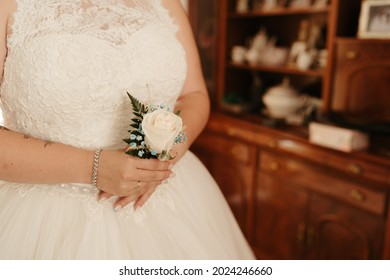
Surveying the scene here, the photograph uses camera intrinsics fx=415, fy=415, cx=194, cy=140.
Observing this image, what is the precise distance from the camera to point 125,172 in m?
0.91

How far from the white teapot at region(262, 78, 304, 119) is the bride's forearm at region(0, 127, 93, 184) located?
1.80 metres

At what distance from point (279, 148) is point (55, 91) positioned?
64.4 inches

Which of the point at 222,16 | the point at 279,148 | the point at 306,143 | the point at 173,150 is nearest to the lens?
the point at 173,150

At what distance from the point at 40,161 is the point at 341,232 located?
168 centimetres

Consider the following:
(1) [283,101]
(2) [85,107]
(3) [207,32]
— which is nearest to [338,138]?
(1) [283,101]

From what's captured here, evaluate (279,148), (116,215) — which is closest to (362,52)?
(279,148)

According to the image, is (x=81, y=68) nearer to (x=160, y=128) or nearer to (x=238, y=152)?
(x=160, y=128)

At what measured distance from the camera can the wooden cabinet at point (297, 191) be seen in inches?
77.5

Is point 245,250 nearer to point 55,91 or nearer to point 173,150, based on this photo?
point 173,150

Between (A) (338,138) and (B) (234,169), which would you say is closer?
(A) (338,138)

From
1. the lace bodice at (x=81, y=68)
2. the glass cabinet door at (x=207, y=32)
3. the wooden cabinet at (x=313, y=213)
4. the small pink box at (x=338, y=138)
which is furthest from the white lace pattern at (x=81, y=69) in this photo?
the glass cabinet door at (x=207, y=32)

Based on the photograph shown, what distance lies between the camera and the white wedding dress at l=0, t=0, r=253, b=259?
3.16 feet

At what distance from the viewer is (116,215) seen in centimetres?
104

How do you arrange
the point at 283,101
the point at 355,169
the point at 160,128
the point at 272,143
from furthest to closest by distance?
the point at 283,101 → the point at 272,143 → the point at 355,169 → the point at 160,128
